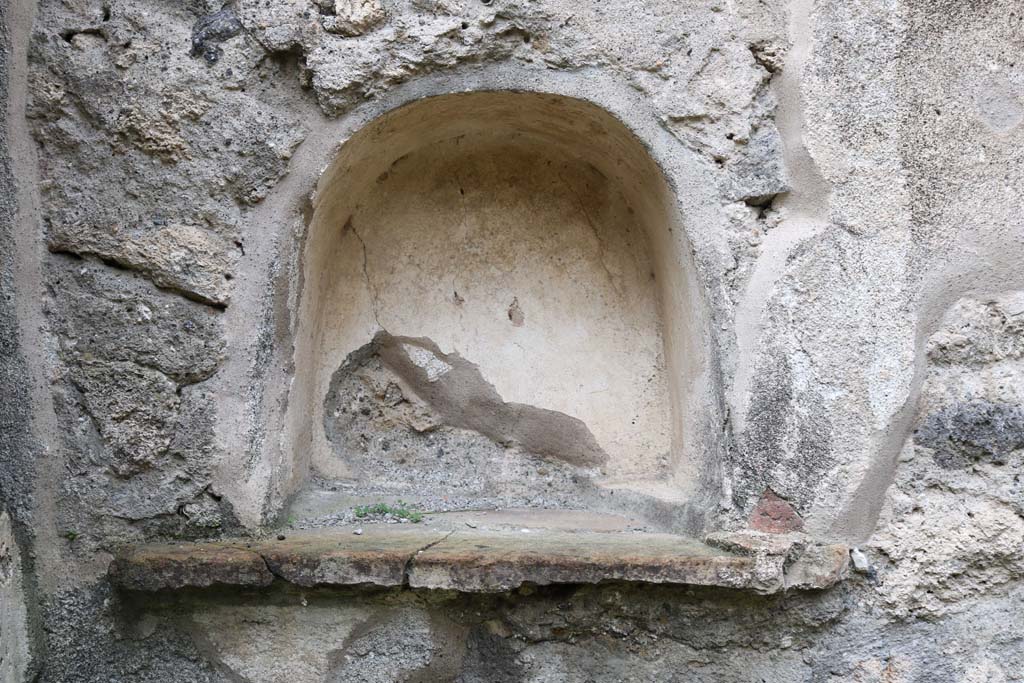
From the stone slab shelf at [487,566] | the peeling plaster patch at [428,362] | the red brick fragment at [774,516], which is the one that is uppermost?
the peeling plaster patch at [428,362]

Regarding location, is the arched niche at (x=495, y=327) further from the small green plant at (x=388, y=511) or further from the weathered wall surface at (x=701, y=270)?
the weathered wall surface at (x=701, y=270)

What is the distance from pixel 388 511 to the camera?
198 centimetres

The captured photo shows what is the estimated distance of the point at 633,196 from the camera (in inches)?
80.7

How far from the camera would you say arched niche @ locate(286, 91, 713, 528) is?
2094mm

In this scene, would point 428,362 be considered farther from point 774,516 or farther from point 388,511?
point 774,516

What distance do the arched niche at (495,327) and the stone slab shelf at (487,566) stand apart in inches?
14.5

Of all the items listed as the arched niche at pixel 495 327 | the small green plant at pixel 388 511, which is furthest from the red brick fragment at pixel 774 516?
the small green plant at pixel 388 511

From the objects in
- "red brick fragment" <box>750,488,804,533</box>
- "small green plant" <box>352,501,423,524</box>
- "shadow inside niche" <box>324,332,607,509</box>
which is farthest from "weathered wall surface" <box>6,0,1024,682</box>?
"shadow inside niche" <box>324,332,607,509</box>

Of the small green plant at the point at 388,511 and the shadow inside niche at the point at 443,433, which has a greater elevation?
the shadow inside niche at the point at 443,433

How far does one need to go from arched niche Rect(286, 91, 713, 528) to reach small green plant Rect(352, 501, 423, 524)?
0.09m

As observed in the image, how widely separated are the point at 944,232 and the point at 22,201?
166 cm

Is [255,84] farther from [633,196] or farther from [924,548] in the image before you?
[924,548]

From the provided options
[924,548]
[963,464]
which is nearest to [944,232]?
[963,464]

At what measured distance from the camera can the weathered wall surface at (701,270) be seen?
1740mm
